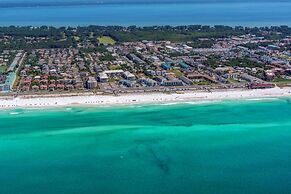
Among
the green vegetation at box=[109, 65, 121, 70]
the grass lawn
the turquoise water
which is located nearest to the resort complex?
the grass lawn

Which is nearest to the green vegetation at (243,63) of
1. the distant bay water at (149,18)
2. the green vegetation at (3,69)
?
the green vegetation at (3,69)

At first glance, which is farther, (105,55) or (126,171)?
(105,55)

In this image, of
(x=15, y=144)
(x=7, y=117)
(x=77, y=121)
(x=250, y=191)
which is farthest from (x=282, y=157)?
(x=7, y=117)

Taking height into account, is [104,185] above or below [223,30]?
below

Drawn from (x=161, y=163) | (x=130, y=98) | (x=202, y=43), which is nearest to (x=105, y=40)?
(x=202, y=43)

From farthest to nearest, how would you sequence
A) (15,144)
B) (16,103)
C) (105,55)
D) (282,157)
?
(105,55) → (16,103) → (15,144) → (282,157)

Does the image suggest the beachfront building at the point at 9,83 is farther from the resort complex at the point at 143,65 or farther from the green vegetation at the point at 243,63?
the green vegetation at the point at 243,63

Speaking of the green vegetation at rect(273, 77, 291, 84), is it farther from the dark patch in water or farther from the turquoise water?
the dark patch in water

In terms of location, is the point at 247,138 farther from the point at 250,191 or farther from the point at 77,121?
the point at 77,121
